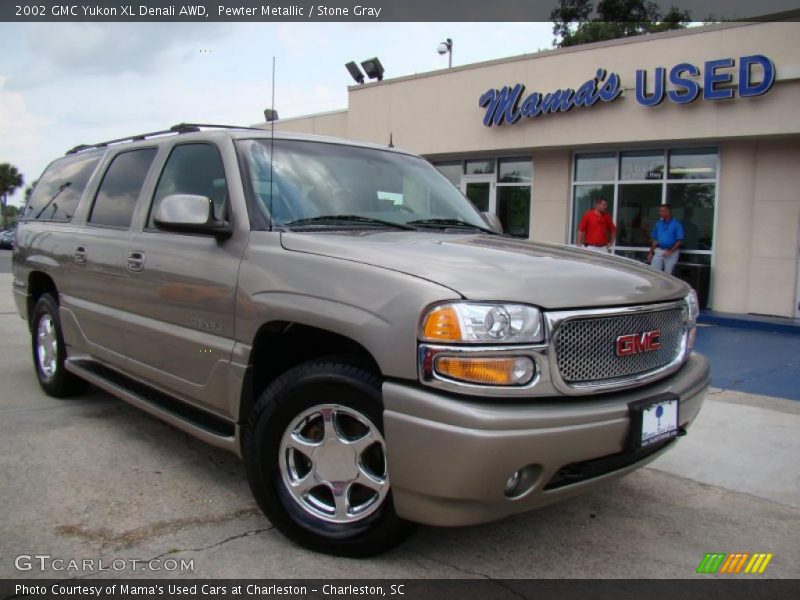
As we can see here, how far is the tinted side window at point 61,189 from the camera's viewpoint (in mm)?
4984

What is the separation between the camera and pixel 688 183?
1164 centimetres

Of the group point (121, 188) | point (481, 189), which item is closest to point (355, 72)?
point (481, 189)

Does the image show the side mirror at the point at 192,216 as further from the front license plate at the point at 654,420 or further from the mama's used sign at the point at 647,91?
the mama's used sign at the point at 647,91

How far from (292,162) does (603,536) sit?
2.39 meters

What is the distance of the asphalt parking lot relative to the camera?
2787 mm

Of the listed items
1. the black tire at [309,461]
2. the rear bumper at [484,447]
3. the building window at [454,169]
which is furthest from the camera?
the building window at [454,169]

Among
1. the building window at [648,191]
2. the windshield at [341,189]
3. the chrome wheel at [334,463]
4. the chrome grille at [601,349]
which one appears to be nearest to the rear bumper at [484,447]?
the chrome grille at [601,349]

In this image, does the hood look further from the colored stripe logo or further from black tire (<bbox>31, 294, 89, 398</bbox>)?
black tire (<bbox>31, 294, 89, 398</bbox>)

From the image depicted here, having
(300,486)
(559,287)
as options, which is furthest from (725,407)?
(300,486)

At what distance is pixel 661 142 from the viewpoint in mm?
11469

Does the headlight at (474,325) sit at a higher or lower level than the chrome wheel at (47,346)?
higher

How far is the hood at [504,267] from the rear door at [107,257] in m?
1.58

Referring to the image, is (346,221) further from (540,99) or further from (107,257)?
(540,99)

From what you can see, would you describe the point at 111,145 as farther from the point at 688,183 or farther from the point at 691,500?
the point at 688,183
